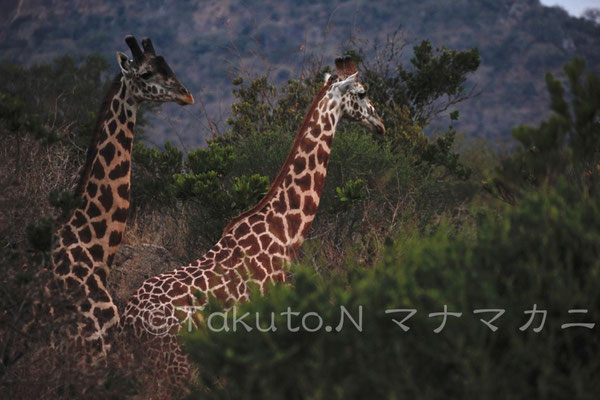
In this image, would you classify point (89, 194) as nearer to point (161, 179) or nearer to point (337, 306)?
point (337, 306)

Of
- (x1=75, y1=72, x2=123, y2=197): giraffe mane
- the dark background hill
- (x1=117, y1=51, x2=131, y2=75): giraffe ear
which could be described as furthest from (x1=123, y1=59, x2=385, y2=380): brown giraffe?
the dark background hill

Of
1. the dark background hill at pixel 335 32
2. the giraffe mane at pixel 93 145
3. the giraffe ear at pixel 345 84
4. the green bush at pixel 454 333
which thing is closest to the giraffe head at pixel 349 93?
the giraffe ear at pixel 345 84

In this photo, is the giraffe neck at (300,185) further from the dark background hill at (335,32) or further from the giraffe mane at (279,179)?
the dark background hill at (335,32)

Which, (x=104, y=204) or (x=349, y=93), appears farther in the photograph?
(x=349, y=93)

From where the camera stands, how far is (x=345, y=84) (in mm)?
6582

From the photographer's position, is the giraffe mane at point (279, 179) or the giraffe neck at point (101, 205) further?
the giraffe mane at point (279, 179)

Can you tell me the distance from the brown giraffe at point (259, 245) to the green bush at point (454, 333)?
5.69ft

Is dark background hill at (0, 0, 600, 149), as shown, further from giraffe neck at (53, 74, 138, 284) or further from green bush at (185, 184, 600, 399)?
green bush at (185, 184, 600, 399)

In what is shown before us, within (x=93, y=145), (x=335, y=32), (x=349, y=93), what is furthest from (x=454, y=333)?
(x=335, y=32)

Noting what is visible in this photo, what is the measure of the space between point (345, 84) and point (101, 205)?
8.72ft

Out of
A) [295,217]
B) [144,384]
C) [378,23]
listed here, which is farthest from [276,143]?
[378,23]

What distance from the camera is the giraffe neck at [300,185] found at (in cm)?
609

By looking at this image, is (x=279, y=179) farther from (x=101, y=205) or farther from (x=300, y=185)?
(x=101, y=205)

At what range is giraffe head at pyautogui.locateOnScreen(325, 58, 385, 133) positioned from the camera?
6594 mm
